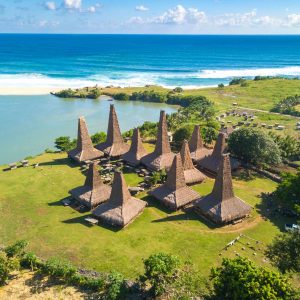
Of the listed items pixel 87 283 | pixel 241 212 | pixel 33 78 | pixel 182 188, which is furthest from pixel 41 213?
pixel 33 78

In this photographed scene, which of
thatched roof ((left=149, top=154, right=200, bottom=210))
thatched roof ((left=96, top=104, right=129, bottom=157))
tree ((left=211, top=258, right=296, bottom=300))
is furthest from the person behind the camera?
thatched roof ((left=96, top=104, right=129, bottom=157))

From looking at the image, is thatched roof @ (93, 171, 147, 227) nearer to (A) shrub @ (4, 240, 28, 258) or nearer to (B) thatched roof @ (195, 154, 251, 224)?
(B) thatched roof @ (195, 154, 251, 224)

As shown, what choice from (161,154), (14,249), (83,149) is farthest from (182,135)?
(14,249)

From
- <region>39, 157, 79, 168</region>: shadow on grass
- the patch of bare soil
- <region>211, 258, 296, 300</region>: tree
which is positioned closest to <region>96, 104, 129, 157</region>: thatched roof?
<region>39, 157, 79, 168</region>: shadow on grass

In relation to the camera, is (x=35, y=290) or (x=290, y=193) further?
(x=290, y=193)

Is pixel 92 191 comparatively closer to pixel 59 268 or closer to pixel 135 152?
pixel 59 268

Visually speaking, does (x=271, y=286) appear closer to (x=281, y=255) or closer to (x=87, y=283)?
(x=281, y=255)

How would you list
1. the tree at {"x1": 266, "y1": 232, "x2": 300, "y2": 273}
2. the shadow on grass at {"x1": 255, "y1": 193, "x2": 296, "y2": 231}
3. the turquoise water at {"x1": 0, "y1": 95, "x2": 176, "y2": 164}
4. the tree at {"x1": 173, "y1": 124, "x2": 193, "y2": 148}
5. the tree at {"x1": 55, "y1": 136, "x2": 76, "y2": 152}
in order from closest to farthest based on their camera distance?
the tree at {"x1": 266, "y1": 232, "x2": 300, "y2": 273}, the shadow on grass at {"x1": 255, "y1": 193, "x2": 296, "y2": 231}, the tree at {"x1": 173, "y1": 124, "x2": 193, "y2": 148}, the tree at {"x1": 55, "y1": 136, "x2": 76, "y2": 152}, the turquoise water at {"x1": 0, "y1": 95, "x2": 176, "y2": 164}
